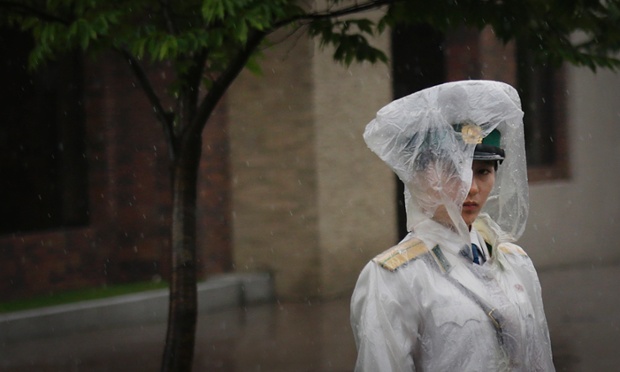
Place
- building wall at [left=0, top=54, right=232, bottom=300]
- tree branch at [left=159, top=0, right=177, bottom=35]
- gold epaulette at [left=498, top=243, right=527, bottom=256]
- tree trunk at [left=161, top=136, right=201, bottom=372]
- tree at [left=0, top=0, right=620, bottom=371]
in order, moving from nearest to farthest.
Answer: gold epaulette at [left=498, top=243, right=527, bottom=256] → tree at [left=0, top=0, right=620, bottom=371] → tree trunk at [left=161, top=136, right=201, bottom=372] → tree branch at [left=159, top=0, right=177, bottom=35] → building wall at [left=0, top=54, right=232, bottom=300]

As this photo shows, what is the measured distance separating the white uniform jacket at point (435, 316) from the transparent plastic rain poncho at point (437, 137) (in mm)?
135

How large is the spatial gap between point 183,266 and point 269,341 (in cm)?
350

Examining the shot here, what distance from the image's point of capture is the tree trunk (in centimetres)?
654

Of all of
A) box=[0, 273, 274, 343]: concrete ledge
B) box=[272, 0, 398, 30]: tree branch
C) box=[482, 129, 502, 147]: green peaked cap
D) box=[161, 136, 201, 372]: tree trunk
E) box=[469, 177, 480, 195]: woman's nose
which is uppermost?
box=[272, 0, 398, 30]: tree branch

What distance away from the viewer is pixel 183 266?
6.61 meters

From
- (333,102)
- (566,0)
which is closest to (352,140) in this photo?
(333,102)

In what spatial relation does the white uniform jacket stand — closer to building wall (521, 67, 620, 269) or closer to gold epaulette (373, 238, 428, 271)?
gold epaulette (373, 238, 428, 271)

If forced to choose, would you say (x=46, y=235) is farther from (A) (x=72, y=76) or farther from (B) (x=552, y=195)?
(B) (x=552, y=195)

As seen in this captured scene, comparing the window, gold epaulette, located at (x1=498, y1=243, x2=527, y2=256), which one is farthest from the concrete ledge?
gold epaulette, located at (x1=498, y1=243, x2=527, y2=256)

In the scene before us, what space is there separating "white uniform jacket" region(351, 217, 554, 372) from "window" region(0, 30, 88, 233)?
8265mm

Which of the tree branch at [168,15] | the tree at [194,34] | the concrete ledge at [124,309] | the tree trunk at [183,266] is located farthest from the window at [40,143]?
the tree trunk at [183,266]

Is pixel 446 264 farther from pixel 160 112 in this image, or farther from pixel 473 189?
pixel 160 112

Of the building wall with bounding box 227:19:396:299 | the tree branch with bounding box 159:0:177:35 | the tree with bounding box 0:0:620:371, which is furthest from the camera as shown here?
the building wall with bounding box 227:19:396:299

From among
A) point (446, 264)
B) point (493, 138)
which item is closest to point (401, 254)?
point (446, 264)
